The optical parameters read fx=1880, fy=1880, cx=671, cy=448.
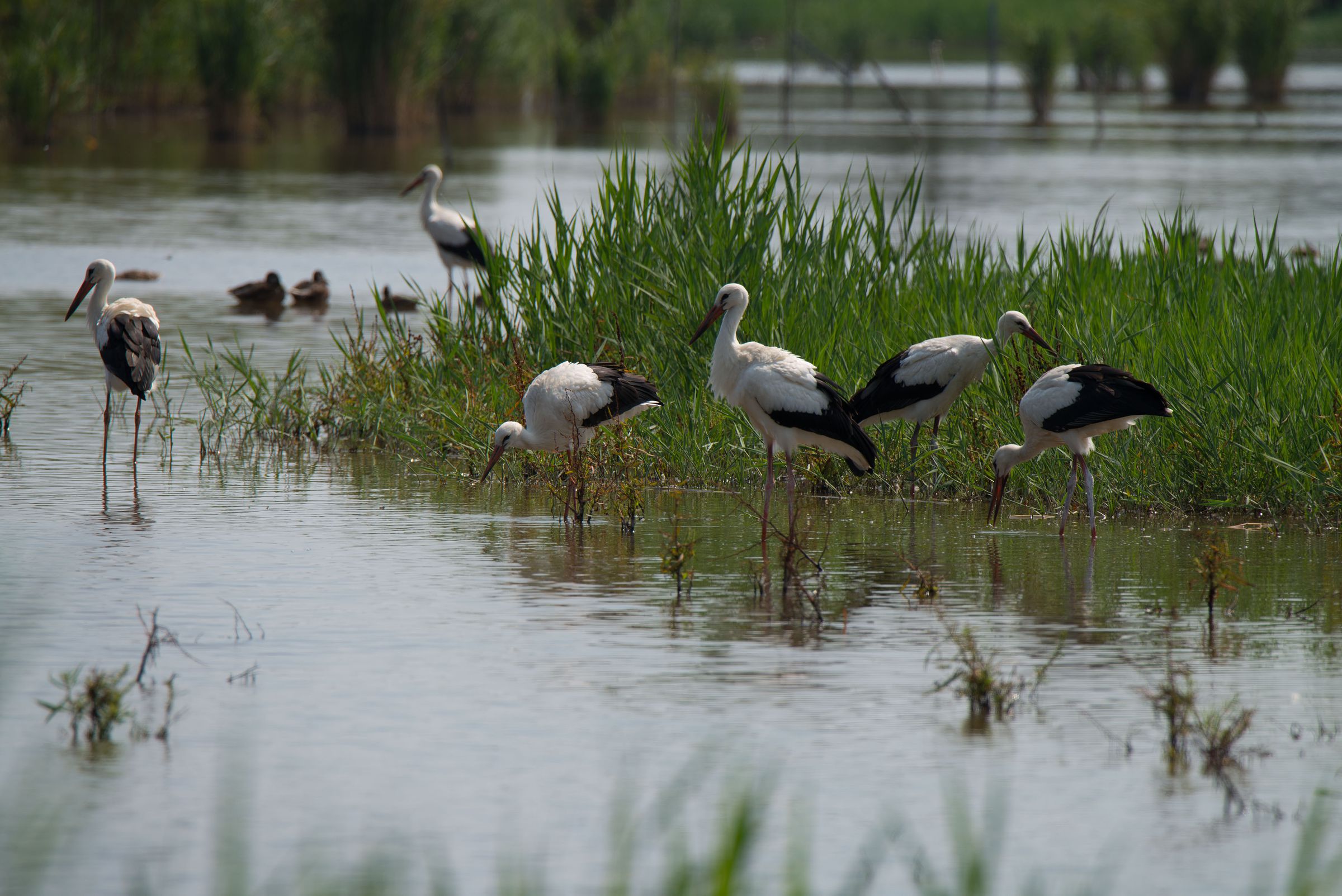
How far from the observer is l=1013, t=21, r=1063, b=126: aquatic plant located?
5422cm

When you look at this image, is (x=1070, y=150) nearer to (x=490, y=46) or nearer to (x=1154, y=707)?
(x=490, y=46)

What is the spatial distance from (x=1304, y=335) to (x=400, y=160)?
30494mm

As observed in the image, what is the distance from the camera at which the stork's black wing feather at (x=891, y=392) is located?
10.4 metres

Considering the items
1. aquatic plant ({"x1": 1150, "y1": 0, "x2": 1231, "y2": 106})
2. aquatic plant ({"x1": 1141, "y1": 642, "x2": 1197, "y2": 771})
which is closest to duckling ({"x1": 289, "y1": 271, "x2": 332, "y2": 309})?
aquatic plant ({"x1": 1141, "y1": 642, "x2": 1197, "y2": 771})

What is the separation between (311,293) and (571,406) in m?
9.82

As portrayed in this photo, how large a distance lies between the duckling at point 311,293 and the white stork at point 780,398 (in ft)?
33.0

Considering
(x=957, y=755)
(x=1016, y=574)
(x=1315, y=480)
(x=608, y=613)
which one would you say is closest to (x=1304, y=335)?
(x=1315, y=480)

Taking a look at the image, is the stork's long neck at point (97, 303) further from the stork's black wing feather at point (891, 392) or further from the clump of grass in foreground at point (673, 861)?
the clump of grass in foreground at point (673, 861)

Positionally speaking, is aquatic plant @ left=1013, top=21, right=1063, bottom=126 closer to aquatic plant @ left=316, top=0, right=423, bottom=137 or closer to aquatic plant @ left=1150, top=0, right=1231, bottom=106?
aquatic plant @ left=1150, top=0, right=1231, bottom=106

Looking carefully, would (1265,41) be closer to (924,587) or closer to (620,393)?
(620,393)

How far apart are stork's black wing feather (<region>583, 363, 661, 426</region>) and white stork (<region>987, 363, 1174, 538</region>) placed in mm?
2056

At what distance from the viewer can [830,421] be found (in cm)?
977

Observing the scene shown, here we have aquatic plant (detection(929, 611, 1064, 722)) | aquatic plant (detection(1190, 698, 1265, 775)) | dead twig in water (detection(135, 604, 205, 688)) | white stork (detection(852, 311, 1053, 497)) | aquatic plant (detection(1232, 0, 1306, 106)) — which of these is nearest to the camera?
aquatic plant (detection(1190, 698, 1265, 775))

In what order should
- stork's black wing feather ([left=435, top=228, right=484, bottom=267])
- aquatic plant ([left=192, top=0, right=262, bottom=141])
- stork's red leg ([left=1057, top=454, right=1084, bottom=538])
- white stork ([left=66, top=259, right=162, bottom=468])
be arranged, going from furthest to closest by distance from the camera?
aquatic plant ([left=192, top=0, right=262, bottom=141]) < stork's black wing feather ([left=435, top=228, right=484, bottom=267]) < white stork ([left=66, top=259, right=162, bottom=468]) < stork's red leg ([left=1057, top=454, right=1084, bottom=538])
